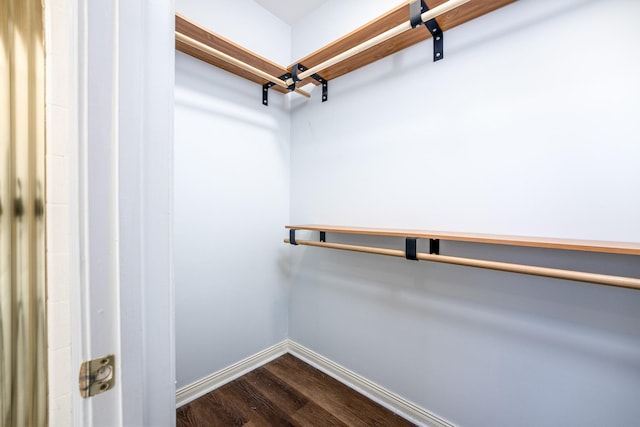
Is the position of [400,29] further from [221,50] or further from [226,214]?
[226,214]

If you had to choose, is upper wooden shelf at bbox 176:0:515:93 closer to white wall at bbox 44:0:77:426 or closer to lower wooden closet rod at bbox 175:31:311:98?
lower wooden closet rod at bbox 175:31:311:98

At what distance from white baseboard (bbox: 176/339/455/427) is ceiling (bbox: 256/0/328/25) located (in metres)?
2.31

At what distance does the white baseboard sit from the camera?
1.30 meters

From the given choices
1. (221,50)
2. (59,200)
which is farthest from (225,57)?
(59,200)

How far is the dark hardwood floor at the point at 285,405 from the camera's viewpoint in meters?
1.32

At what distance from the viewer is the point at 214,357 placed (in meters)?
1.55

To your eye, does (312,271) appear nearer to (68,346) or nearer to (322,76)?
(322,76)

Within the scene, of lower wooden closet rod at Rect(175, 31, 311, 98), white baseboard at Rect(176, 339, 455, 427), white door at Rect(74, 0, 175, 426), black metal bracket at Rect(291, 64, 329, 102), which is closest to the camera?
white door at Rect(74, 0, 175, 426)

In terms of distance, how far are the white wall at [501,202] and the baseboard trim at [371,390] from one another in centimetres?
5

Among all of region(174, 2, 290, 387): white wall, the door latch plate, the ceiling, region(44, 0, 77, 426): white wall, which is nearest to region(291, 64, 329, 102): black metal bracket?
region(174, 2, 290, 387): white wall

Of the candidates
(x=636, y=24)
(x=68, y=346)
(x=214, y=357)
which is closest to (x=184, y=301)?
(x=214, y=357)

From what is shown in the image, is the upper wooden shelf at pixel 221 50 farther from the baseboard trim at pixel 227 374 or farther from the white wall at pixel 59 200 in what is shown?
the baseboard trim at pixel 227 374

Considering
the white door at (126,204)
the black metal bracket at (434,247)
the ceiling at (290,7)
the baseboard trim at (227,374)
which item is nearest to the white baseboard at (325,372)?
the baseboard trim at (227,374)

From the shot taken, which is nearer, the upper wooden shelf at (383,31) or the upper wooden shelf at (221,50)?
the upper wooden shelf at (383,31)
